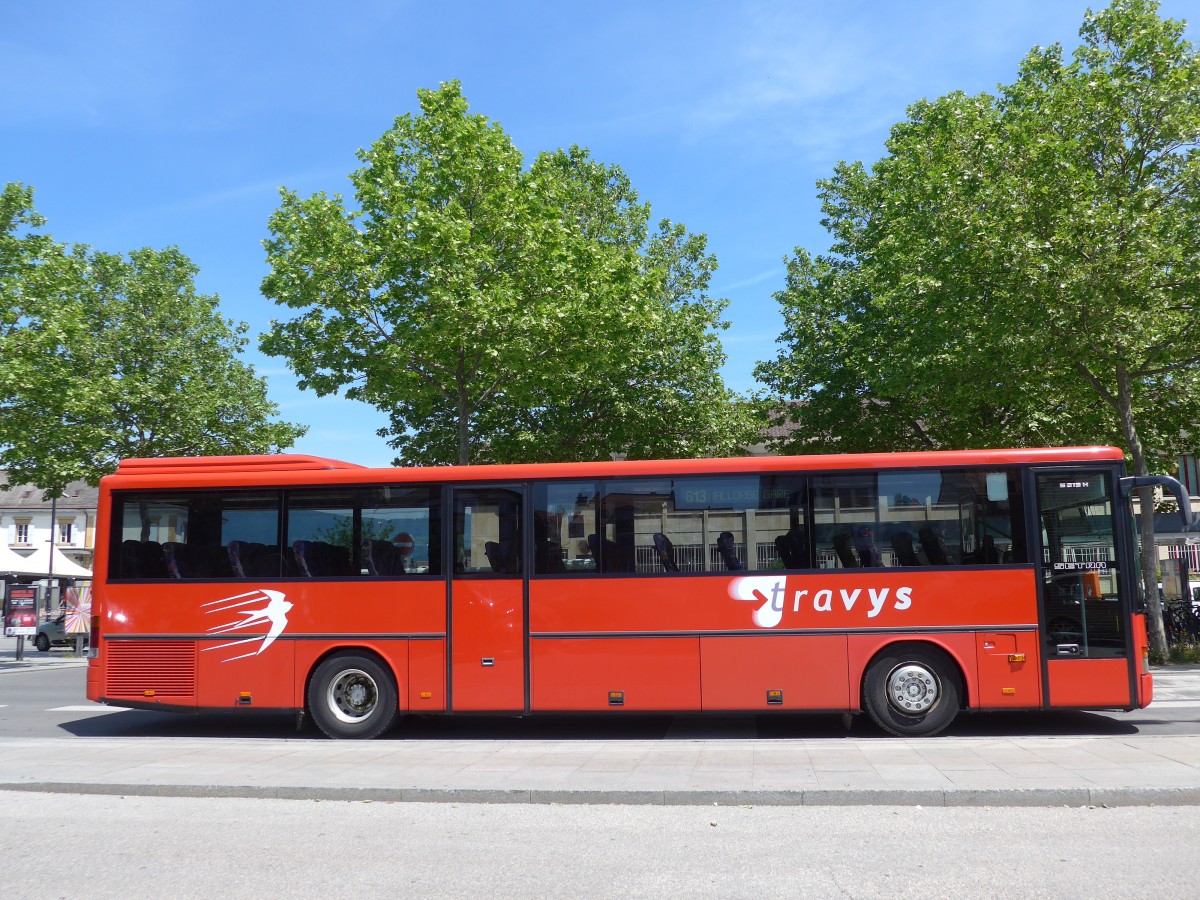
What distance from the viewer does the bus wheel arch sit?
1171cm

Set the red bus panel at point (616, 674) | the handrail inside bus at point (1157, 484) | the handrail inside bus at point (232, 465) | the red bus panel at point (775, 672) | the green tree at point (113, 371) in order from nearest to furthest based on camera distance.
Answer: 1. the handrail inside bus at point (1157, 484)
2. the red bus panel at point (775, 672)
3. the red bus panel at point (616, 674)
4. the handrail inside bus at point (232, 465)
5. the green tree at point (113, 371)

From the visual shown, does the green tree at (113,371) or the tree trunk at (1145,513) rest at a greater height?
the green tree at (113,371)

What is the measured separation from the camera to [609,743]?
11.1 m

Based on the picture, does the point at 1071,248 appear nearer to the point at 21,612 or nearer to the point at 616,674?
the point at 616,674

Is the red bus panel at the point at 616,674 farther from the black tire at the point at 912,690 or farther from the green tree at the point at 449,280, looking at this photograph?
the green tree at the point at 449,280

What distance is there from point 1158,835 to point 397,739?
314 inches

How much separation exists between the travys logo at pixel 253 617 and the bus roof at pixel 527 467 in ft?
4.39

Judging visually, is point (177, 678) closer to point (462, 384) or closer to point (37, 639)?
point (462, 384)

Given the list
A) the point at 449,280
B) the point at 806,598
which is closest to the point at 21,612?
the point at 449,280

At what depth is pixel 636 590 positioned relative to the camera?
1137cm

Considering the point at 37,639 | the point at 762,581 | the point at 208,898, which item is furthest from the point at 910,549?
the point at 37,639

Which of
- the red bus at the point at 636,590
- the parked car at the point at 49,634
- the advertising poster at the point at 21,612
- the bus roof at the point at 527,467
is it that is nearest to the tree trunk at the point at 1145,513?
the bus roof at the point at 527,467

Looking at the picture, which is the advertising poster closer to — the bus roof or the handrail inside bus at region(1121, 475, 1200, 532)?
the bus roof

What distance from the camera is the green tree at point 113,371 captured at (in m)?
24.6
